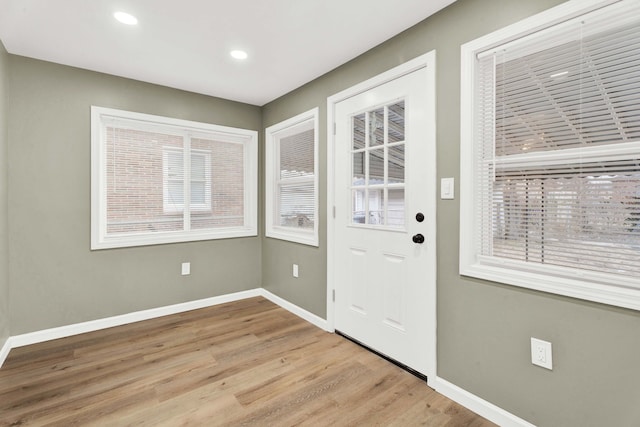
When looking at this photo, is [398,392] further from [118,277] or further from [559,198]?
[118,277]

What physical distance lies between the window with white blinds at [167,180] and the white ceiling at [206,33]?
1.95 feet

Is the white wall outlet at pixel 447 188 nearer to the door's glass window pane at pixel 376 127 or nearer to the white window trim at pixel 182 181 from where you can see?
the door's glass window pane at pixel 376 127

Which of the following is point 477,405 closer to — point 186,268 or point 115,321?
point 186,268

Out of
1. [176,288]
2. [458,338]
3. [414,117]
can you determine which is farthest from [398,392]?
[176,288]

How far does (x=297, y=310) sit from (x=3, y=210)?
2.68 metres

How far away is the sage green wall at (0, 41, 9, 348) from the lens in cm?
238

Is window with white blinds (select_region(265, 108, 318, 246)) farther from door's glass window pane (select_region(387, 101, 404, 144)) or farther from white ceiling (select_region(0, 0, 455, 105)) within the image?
door's glass window pane (select_region(387, 101, 404, 144))

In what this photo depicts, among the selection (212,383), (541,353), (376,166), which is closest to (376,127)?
(376,166)

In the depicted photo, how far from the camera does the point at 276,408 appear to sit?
1.85 meters

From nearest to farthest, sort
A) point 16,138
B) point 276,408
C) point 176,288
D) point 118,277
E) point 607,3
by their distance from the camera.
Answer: point 607,3
point 276,408
point 16,138
point 118,277
point 176,288

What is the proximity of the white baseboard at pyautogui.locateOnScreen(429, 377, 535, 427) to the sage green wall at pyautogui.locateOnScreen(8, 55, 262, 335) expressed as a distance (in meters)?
2.80

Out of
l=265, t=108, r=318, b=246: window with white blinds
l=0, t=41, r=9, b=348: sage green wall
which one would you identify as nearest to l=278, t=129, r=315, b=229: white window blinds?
l=265, t=108, r=318, b=246: window with white blinds

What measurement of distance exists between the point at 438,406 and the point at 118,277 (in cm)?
302

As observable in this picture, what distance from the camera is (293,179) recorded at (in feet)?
11.6
